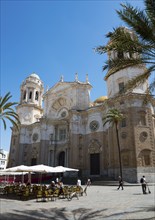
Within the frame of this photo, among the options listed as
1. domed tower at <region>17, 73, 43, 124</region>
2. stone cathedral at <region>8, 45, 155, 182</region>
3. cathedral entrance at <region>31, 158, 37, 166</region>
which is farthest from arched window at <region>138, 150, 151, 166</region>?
domed tower at <region>17, 73, 43, 124</region>

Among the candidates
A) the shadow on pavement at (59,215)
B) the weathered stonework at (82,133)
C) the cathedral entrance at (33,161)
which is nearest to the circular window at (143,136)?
the weathered stonework at (82,133)

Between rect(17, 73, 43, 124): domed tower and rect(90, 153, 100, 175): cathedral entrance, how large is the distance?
20817mm

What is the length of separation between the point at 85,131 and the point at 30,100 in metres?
20.3

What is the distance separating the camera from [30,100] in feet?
168

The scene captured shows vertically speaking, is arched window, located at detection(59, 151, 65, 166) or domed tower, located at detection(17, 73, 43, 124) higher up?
domed tower, located at detection(17, 73, 43, 124)

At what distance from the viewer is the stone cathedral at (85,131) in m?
28.6

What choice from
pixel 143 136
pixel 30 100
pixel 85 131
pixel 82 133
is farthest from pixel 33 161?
pixel 143 136

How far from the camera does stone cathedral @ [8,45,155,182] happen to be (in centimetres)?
2864

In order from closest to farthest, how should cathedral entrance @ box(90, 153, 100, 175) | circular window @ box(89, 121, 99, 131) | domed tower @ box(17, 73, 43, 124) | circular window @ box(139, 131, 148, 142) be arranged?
circular window @ box(139, 131, 148, 142) → cathedral entrance @ box(90, 153, 100, 175) → circular window @ box(89, 121, 99, 131) → domed tower @ box(17, 73, 43, 124)

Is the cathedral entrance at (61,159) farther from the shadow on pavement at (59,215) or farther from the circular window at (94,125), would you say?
the shadow on pavement at (59,215)

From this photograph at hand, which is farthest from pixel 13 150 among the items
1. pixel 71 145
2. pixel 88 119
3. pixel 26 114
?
pixel 88 119

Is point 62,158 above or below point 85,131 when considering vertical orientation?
below

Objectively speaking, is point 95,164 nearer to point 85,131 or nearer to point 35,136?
point 85,131

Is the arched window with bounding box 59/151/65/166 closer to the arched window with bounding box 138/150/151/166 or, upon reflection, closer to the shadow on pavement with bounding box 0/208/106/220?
the arched window with bounding box 138/150/151/166
